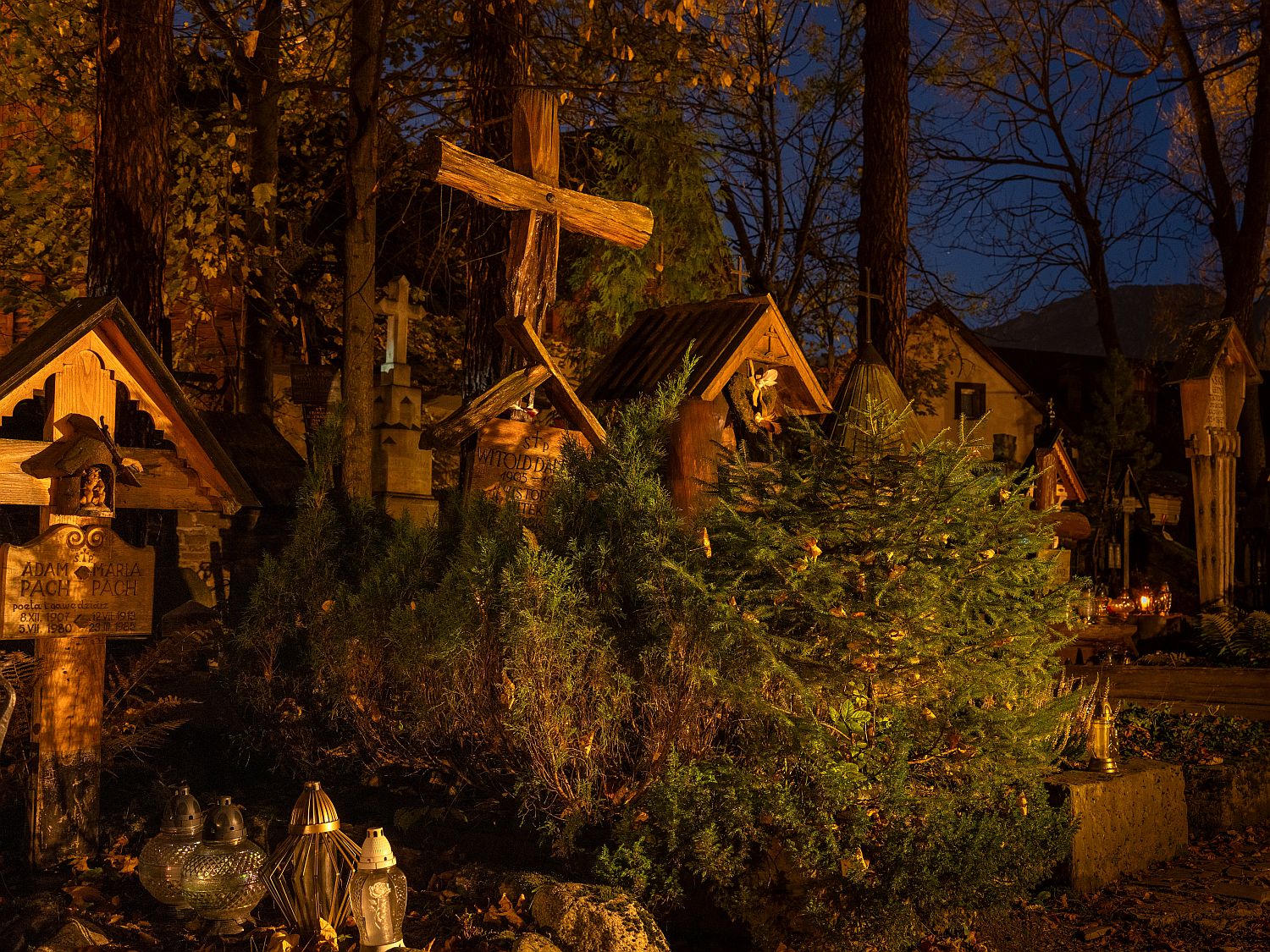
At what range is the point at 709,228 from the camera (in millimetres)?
19766

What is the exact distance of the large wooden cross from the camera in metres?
8.00

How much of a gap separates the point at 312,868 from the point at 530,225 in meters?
4.81

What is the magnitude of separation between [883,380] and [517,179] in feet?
15.1

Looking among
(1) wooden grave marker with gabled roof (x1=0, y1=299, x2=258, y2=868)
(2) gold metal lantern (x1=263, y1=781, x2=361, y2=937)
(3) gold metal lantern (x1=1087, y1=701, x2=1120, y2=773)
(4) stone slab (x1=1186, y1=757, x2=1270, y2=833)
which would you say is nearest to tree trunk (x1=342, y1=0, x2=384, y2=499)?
(1) wooden grave marker with gabled roof (x1=0, y1=299, x2=258, y2=868)

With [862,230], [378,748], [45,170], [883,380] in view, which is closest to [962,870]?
[378,748]

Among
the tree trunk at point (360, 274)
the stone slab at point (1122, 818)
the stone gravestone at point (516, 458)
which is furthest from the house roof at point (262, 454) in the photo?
the stone slab at point (1122, 818)

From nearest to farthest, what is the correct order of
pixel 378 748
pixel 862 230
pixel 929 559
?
pixel 929 559 → pixel 378 748 → pixel 862 230

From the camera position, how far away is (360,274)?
40.1ft

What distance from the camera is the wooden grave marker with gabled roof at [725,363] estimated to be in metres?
8.76

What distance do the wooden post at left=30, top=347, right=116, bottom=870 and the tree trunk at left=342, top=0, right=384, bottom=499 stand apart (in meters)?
5.78

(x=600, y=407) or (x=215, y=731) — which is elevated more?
(x=600, y=407)

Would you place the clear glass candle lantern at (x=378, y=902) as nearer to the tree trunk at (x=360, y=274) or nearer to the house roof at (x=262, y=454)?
the tree trunk at (x=360, y=274)

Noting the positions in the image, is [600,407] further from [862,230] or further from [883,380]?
[862,230]

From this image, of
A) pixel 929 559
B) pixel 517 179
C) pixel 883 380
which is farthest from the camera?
pixel 883 380
